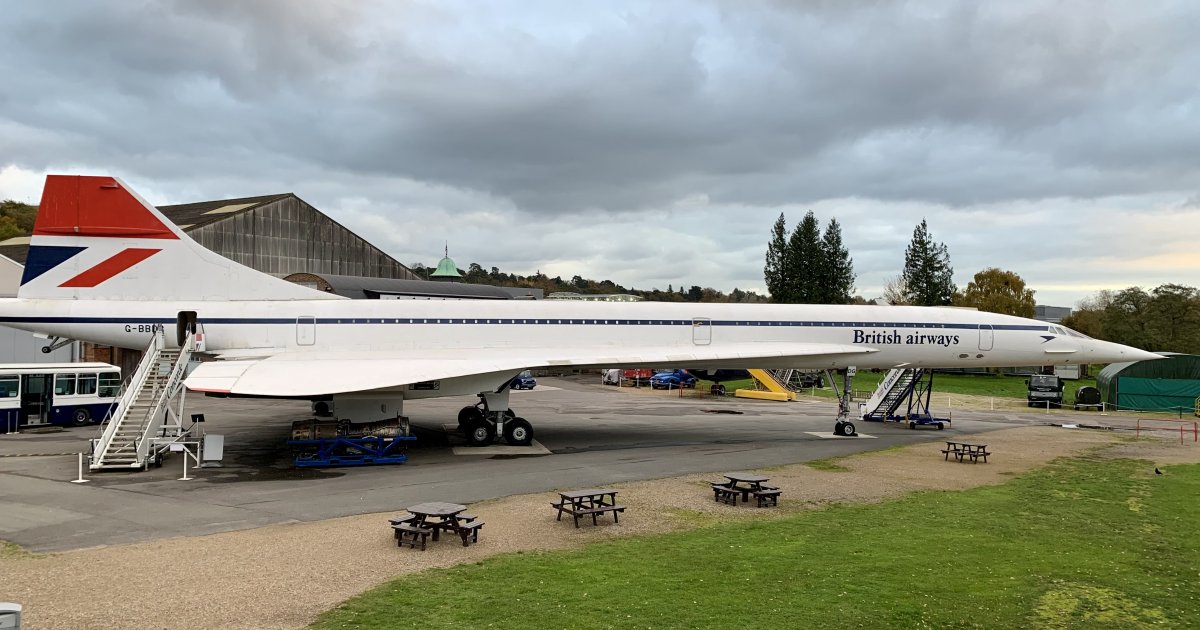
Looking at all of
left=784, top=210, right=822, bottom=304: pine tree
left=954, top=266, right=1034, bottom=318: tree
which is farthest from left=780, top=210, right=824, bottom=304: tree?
left=954, top=266, right=1034, bottom=318: tree

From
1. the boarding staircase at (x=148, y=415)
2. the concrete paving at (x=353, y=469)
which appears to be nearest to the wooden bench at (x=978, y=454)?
the concrete paving at (x=353, y=469)

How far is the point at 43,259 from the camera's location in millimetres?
18500

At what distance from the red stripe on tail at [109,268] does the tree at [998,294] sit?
227 ft

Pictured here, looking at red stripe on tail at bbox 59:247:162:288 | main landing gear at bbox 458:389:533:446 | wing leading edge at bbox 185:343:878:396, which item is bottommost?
main landing gear at bbox 458:389:533:446

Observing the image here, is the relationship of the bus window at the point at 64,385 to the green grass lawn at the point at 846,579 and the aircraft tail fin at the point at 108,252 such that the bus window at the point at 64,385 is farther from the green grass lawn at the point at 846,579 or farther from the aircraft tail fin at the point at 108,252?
the green grass lawn at the point at 846,579

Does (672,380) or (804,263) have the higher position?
(804,263)

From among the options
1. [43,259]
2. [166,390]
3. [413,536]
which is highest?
[43,259]

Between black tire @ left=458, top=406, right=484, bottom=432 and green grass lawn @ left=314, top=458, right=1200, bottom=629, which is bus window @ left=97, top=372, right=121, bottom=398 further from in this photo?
green grass lawn @ left=314, top=458, right=1200, bottom=629

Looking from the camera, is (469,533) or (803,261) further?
(803,261)

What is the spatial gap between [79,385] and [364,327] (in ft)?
40.4

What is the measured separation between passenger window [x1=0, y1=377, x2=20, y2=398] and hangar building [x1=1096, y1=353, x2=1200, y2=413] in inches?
1773

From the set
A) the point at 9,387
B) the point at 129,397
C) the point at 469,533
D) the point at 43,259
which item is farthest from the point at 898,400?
the point at 9,387

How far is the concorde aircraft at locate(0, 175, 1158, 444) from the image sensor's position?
18.2m

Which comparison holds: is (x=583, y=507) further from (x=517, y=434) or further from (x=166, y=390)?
(x=166, y=390)
